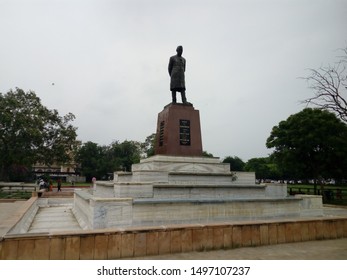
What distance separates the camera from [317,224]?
21.3 feet

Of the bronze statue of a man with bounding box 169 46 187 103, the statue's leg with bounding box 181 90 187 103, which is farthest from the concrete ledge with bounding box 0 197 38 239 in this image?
the statue's leg with bounding box 181 90 187 103

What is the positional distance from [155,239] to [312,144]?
19.9 m

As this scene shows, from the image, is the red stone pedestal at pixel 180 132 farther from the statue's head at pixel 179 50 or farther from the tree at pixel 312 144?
the tree at pixel 312 144

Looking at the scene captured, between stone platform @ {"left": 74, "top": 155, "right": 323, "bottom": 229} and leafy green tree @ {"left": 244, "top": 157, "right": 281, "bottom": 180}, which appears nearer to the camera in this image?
stone platform @ {"left": 74, "top": 155, "right": 323, "bottom": 229}

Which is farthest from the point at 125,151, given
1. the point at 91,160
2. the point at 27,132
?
the point at 27,132

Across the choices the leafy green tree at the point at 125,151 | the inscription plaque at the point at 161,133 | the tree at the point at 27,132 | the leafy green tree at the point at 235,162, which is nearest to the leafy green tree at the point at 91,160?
the leafy green tree at the point at 125,151

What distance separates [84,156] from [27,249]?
57.2 metres

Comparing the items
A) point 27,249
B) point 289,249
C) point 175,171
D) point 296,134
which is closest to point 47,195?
point 175,171

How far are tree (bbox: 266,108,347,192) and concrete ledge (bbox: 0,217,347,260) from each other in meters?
16.5

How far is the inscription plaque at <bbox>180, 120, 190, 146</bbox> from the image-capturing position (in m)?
12.3

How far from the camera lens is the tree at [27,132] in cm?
2617

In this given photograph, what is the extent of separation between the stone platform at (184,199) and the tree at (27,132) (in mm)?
19229

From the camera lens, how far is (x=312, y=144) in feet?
70.2

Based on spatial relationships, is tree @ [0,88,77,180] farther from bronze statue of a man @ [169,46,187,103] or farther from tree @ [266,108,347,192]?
tree @ [266,108,347,192]
